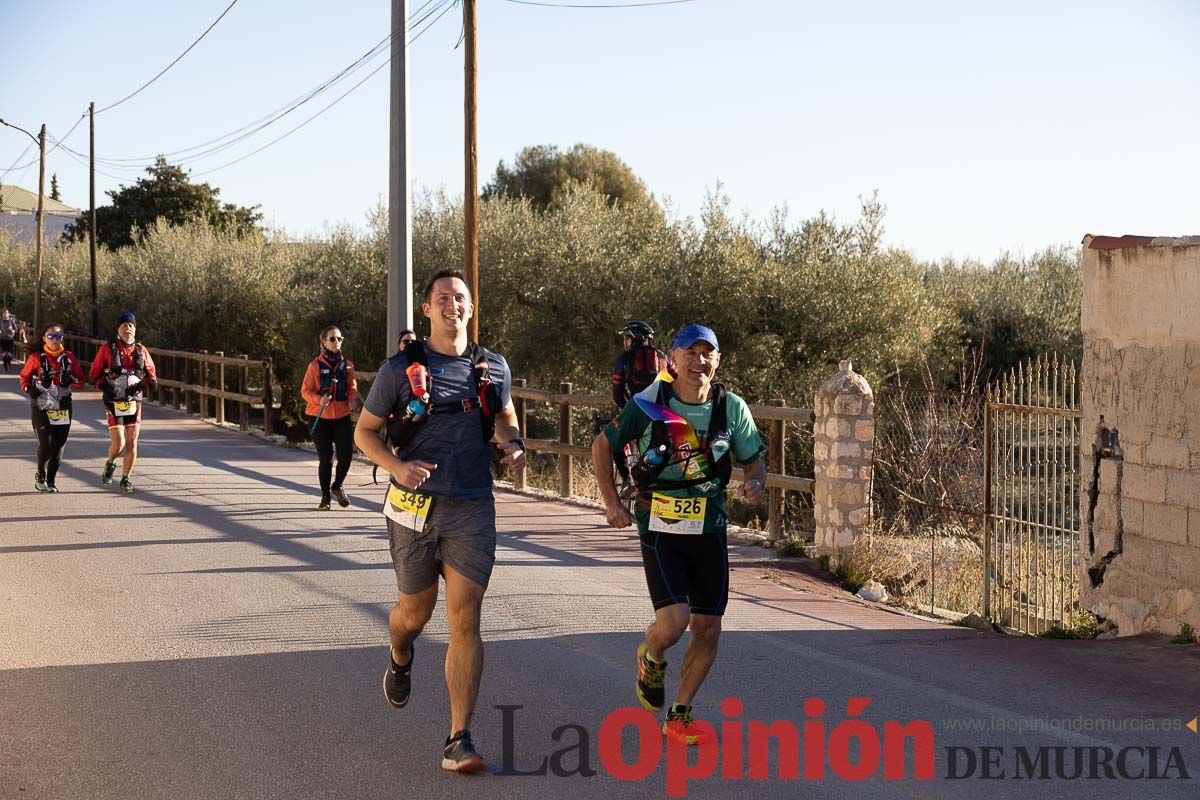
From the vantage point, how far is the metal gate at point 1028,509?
942cm

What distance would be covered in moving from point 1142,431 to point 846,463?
2.94m

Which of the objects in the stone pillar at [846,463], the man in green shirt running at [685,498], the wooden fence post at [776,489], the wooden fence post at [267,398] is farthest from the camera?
the wooden fence post at [267,398]

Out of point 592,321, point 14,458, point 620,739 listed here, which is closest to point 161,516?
point 14,458

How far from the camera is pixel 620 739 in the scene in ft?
18.2

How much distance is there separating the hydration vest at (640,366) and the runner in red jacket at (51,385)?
6.15 meters

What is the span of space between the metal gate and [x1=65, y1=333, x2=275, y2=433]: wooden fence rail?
1424 cm

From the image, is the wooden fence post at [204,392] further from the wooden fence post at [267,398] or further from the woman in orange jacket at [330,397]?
the woman in orange jacket at [330,397]

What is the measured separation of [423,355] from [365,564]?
5.18m

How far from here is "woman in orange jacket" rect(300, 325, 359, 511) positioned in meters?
12.5

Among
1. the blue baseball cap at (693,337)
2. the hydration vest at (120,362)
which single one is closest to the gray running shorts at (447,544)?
the blue baseball cap at (693,337)

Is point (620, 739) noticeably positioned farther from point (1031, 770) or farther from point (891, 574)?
point (891, 574)

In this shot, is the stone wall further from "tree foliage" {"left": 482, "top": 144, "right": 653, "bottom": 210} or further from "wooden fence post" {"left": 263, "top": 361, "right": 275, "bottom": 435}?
"tree foliage" {"left": 482, "top": 144, "right": 653, "bottom": 210}

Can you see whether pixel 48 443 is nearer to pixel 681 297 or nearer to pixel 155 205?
pixel 681 297

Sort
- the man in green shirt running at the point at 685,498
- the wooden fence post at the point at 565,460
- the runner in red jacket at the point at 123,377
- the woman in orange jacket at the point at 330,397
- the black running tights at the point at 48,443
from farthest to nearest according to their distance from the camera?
1. the wooden fence post at the point at 565,460
2. the black running tights at the point at 48,443
3. the runner in red jacket at the point at 123,377
4. the woman in orange jacket at the point at 330,397
5. the man in green shirt running at the point at 685,498
